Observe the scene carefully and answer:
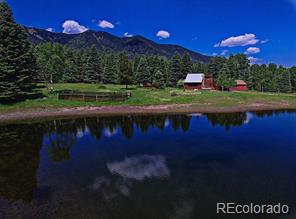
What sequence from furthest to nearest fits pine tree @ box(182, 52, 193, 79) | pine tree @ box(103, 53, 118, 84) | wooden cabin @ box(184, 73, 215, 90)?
pine tree @ box(182, 52, 193, 79)
pine tree @ box(103, 53, 118, 84)
wooden cabin @ box(184, 73, 215, 90)

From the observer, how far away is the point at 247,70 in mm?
90688

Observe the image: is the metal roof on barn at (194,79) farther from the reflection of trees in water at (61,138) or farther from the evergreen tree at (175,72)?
the reflection of trees in water at (61,138)

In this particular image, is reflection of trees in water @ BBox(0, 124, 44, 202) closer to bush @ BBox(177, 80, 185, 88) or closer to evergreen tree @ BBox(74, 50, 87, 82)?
evergreen tree @ BBox(74, 50, 87, 82)

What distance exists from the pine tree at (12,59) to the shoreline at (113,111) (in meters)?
4.44

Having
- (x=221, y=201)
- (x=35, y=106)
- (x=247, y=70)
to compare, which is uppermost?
(x=247, y=70)

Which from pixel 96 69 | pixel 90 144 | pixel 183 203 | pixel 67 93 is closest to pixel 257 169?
pixel 183 203

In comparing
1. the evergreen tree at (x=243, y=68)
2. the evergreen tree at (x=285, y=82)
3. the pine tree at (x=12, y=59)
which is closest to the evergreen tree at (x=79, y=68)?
the pine tree at (x=12, y=59)

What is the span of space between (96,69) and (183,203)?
73030 millimetres

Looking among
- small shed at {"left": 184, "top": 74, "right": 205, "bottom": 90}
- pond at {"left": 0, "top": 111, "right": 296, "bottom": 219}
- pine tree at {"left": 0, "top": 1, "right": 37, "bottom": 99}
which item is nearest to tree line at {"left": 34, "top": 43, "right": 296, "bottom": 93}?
small shed at {"left": 184, "top": 74, "right": 205, "bottom": 90}

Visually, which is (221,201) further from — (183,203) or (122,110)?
(122,110)

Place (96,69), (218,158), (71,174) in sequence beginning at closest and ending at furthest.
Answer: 1. (71,174)
2. (218,158)
3. (96,69)

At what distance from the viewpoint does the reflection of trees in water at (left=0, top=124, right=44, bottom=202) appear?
11.7 m

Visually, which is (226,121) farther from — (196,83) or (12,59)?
(196,83)

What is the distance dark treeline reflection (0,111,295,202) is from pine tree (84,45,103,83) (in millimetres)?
46446
